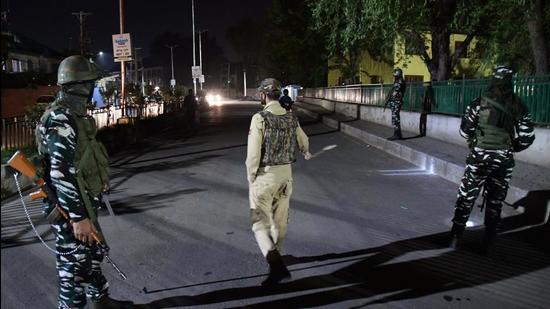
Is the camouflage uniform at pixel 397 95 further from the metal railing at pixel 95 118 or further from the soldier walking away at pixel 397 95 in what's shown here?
the metal railing at pixel 95 118

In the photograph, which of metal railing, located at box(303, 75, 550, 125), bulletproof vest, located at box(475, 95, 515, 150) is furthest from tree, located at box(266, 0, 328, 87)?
bulletproof vest, located at box(475, 95, 515, 150)

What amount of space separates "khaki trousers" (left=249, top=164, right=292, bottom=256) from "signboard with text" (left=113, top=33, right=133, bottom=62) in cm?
1237

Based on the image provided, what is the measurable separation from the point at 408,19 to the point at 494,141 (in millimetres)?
12582

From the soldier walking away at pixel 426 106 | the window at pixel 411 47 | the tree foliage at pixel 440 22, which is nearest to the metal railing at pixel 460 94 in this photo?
the soldier walking away at pixel 426 106

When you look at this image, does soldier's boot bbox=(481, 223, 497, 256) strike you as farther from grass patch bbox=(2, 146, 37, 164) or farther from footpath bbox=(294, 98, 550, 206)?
grass patch bbox=(2, 146, 37, 164)

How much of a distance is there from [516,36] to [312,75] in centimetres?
3498

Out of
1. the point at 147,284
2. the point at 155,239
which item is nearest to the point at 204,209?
the point at 155,239

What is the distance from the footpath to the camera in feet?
22.1

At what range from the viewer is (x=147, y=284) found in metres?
4.25

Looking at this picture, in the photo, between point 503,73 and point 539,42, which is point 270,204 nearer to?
point 503,73

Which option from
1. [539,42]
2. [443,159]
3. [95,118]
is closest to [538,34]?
[539,42]

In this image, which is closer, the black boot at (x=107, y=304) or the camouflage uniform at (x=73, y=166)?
the camouflage uniform at (x=73, y=166)

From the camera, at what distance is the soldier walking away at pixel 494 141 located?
4.91 meters

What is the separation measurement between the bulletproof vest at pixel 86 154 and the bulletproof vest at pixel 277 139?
4.51 feet
